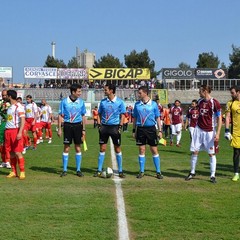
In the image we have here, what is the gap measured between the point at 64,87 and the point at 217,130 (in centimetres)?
4892

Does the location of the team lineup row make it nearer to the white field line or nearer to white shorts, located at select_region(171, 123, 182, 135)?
the white field line

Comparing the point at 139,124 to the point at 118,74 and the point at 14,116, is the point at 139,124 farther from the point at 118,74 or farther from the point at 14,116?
the point at 118,74

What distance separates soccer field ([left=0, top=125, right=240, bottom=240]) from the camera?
17.4ft

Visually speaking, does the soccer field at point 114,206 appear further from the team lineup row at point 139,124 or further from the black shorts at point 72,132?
the black shorts at point 72,132

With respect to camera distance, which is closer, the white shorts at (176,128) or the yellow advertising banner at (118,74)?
the white shorts at (176,128)

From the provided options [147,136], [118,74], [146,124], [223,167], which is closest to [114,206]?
[147,136]

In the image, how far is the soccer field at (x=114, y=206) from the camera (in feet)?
17.4

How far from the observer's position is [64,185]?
8.28 meters

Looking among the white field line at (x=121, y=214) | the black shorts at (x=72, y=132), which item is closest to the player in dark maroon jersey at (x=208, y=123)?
the white field line at (x=121, y=214)

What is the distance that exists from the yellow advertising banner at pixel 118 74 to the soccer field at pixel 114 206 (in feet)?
157

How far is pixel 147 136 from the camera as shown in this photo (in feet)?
30.3

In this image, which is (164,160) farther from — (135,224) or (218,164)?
(135,224)

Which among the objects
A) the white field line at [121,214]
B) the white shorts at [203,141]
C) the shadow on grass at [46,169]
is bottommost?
the white field line at [121,214]

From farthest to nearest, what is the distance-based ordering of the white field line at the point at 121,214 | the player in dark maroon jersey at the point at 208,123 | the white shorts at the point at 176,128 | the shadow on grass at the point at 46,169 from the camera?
the white shorts at the point at 176,128 → the shadow on grass at the point at 46,169 → the player in dark maroon jersey at the point at 208,123 → the white field line at the point at 121,214
